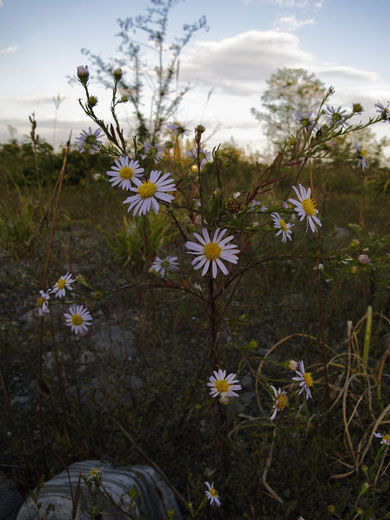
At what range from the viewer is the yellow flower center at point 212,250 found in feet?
3.33

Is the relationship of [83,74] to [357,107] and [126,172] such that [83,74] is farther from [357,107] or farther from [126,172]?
[357,107]

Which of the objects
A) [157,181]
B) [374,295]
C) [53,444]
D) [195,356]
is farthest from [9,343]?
[374,295]

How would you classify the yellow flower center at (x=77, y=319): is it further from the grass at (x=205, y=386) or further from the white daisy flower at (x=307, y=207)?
the white daisy flower at (x=307, y=207)

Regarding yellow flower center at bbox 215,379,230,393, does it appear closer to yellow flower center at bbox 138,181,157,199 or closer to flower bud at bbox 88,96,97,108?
yellow flower center at bbox 138,181,157,199

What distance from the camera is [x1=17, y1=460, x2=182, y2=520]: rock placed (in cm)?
119

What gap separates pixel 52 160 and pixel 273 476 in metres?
7.23

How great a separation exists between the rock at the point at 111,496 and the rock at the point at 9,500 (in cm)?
7

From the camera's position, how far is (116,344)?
95.7 inches

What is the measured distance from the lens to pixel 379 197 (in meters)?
7.09

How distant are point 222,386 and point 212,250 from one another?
0.47 meters

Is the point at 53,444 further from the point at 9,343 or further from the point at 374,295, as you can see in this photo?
the point at 374,295

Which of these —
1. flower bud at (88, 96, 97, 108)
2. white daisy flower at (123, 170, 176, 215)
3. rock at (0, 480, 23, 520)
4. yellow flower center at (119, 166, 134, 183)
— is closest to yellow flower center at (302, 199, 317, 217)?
white daisy flower at (123, 170, 176, 215)

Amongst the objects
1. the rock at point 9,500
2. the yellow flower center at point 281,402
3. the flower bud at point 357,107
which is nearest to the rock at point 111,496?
the rock at point 9,500

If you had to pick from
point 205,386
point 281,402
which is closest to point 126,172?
point 281,402
